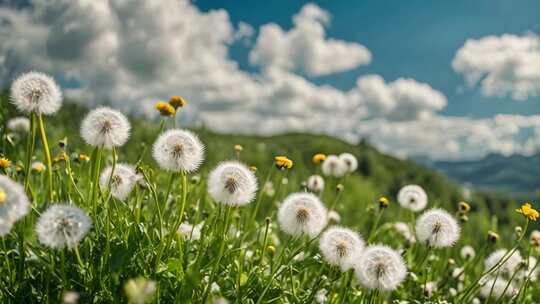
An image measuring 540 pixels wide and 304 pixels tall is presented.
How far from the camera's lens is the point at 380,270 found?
246cm

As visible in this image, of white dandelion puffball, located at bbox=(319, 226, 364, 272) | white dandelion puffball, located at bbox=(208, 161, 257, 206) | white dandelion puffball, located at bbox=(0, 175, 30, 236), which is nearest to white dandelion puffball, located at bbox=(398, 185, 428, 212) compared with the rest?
white dandelion puffball, located at bbox=(319, 226, 364, 272)

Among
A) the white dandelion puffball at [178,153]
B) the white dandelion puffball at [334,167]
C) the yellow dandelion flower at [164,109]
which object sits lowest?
the white dandelion puffball at [178,153]

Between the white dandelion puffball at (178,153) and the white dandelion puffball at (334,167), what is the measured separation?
9.00ft

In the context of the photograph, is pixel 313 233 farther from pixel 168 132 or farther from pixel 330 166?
pixel 330 166

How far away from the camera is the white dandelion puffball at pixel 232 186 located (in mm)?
2492

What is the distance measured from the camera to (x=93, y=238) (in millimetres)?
2582

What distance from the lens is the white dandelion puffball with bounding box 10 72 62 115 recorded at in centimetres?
247

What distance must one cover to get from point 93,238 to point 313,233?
1.16m

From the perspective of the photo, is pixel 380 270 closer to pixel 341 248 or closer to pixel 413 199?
pixel 341 248

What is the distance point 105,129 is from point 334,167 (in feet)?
10.0

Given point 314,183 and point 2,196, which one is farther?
point 314,183

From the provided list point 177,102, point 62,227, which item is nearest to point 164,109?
point 177,102

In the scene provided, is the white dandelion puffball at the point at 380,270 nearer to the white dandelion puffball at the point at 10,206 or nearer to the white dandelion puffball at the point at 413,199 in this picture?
the white dandelion puffball at the point at 10,206

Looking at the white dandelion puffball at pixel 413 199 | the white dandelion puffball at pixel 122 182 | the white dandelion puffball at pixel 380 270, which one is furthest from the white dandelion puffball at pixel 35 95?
the white dandelion puffball at pixel 413 199
